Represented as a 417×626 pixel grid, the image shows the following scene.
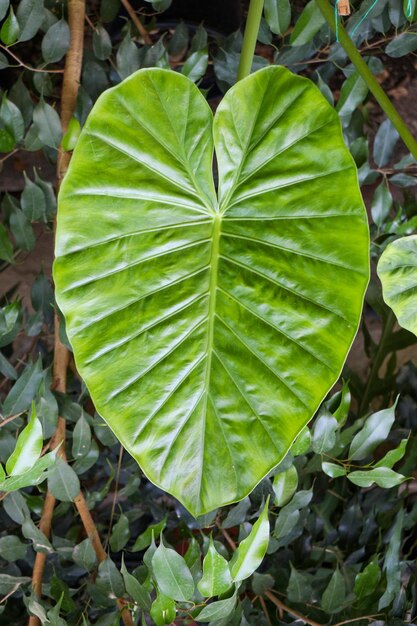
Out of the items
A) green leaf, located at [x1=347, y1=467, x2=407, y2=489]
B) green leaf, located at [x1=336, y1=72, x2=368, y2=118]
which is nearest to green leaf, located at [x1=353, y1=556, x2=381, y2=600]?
green leaf, located at [x1=347, y1=467, x2=407, y2=489]

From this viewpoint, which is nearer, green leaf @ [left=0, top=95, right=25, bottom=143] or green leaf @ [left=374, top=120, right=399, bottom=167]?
green leaf @ [left=0, top=95, right=25, bottom=143]

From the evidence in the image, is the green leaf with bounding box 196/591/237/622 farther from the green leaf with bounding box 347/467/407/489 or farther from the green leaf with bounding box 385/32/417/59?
the green leaf with bounding box 385/32/417/59

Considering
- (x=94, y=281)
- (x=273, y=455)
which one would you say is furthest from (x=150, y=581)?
(x=94, y=281)

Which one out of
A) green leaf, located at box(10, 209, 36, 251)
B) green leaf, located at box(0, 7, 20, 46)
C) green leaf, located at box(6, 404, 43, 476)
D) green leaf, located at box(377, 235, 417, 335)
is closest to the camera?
green leaf, located at box(6, 404, 43, 476)

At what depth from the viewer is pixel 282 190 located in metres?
0.80

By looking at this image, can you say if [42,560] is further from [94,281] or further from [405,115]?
[405,115]

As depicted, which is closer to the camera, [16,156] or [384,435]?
[384,435]

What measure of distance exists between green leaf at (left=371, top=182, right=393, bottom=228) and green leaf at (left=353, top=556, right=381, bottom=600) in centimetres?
51

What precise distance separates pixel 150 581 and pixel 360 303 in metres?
0.46

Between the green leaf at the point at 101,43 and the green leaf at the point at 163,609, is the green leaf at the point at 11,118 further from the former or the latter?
the green leaf at the point at 163,609

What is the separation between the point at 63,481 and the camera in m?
0.96

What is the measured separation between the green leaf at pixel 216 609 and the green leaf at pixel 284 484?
0.22m

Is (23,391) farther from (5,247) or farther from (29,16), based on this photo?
(29,16)

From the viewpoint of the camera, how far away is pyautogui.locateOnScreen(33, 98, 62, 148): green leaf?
38.8 inches
